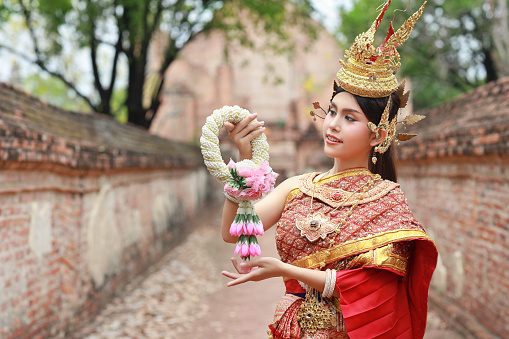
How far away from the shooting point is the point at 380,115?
2.41 metres

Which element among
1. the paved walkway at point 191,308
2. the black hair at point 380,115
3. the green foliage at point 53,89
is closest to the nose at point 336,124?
the black hair at point 380,115

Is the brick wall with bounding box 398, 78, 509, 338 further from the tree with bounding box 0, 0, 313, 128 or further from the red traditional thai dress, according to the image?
the tree with bounding box 0, 0, 313, 128

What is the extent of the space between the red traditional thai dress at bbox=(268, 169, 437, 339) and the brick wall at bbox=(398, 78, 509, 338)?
2397 millimetres

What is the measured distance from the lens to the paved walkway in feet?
18.1

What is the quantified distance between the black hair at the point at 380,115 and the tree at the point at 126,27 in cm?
922

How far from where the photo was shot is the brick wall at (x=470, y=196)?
15.2 feet

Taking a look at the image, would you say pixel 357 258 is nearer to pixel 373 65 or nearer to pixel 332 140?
pixel 332 140

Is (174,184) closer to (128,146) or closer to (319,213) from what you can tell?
(128,146)

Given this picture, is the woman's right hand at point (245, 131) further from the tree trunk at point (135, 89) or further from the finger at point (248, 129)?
the tree trunk at point (135, 89)

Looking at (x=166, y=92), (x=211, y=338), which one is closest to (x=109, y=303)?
(x=211, y=338)

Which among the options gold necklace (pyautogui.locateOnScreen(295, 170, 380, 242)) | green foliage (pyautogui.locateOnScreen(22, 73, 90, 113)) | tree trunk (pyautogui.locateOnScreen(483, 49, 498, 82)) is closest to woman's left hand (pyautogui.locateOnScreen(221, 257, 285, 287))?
gold necklace (pyautogui.locateOnScreen(295, 170, 380, 242))

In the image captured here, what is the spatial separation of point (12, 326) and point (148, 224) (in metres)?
4.65

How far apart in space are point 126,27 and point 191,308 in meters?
7.43

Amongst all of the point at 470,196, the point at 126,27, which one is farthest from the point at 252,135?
the point at 126,27
